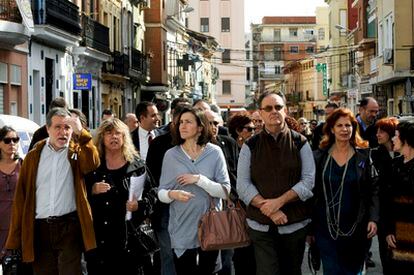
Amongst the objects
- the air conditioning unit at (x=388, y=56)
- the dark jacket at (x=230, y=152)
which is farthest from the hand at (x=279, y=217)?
the air conditioning unit at (x=388, y=56)

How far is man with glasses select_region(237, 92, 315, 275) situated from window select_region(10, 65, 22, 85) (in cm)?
1603

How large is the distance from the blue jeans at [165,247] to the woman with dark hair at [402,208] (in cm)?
230

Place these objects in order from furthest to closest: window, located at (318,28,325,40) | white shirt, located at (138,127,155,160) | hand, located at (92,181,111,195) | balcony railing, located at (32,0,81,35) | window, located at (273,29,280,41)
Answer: window, located at (273,29,280,41) → window, located at (318,28,325,40) → balcony railing, located at (32,0,81,35) → white shirt, located at (138,127,155,160) → hand, located at (92,181,111,195)

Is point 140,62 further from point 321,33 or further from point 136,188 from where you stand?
point 321,33

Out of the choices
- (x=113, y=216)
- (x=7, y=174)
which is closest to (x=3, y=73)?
(x=7, y=174)

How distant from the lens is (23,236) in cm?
705

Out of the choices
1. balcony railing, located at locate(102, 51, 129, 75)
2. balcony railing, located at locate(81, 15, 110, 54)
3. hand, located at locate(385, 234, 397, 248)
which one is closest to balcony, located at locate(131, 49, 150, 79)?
balcony railing, located at locate(102, 51, 129, 75)

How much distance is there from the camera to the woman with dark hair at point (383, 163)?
23.3 feet

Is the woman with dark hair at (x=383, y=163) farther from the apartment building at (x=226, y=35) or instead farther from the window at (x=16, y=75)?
the apartment building at (x=226, y=35)

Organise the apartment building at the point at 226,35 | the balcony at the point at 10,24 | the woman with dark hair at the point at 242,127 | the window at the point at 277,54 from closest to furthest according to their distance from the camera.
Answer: the woman with dark hair at the point at 242,127 < the balcony at the point at 10,24 < the apartment building at the point at 226,35 < the window at the point at 277,54

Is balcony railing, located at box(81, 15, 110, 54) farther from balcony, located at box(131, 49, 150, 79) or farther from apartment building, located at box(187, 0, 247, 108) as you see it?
apartment building, located at box(187, 0, 247, 108)

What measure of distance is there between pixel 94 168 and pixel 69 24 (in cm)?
1876

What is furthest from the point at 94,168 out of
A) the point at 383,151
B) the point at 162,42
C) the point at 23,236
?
the point at 162,42

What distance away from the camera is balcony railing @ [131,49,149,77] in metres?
40.4
